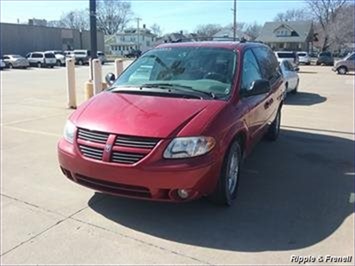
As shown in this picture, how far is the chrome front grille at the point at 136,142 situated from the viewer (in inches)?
144

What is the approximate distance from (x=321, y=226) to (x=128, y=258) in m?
1.92

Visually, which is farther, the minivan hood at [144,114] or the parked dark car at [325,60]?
the parked dark car at [325,60]

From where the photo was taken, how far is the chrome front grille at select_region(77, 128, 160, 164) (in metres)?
3.67

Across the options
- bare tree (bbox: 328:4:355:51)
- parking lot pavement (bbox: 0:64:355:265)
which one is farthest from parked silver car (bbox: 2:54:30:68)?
bare tree (bbox: 328:4:355:51)

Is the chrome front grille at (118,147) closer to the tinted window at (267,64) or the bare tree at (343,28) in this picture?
the tinted window at (267,64)

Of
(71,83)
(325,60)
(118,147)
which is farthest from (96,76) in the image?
(325,60)

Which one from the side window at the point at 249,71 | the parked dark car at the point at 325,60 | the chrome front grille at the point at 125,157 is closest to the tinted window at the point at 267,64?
the side window at the point at 249,71

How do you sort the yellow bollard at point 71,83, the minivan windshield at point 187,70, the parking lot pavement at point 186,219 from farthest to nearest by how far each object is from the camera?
the yellow bollard at point 71,83, the minivan windshield at point 187,70, the parking lot pavement at point 186,219

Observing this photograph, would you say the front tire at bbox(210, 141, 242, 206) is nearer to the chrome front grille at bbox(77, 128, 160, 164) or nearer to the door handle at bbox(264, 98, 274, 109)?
the chrome front grille at bbox(77, 128, 160, 164)

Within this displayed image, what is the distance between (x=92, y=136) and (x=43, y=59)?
134ft

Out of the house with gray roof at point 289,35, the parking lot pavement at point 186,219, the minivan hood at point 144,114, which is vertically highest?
the house with gray roof at point 289,35

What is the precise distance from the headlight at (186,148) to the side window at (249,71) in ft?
4.05

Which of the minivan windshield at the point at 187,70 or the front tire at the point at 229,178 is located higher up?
the minivan windshield at the point at 187,70

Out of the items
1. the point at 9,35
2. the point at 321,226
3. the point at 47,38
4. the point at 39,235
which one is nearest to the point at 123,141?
the point at 39,235
